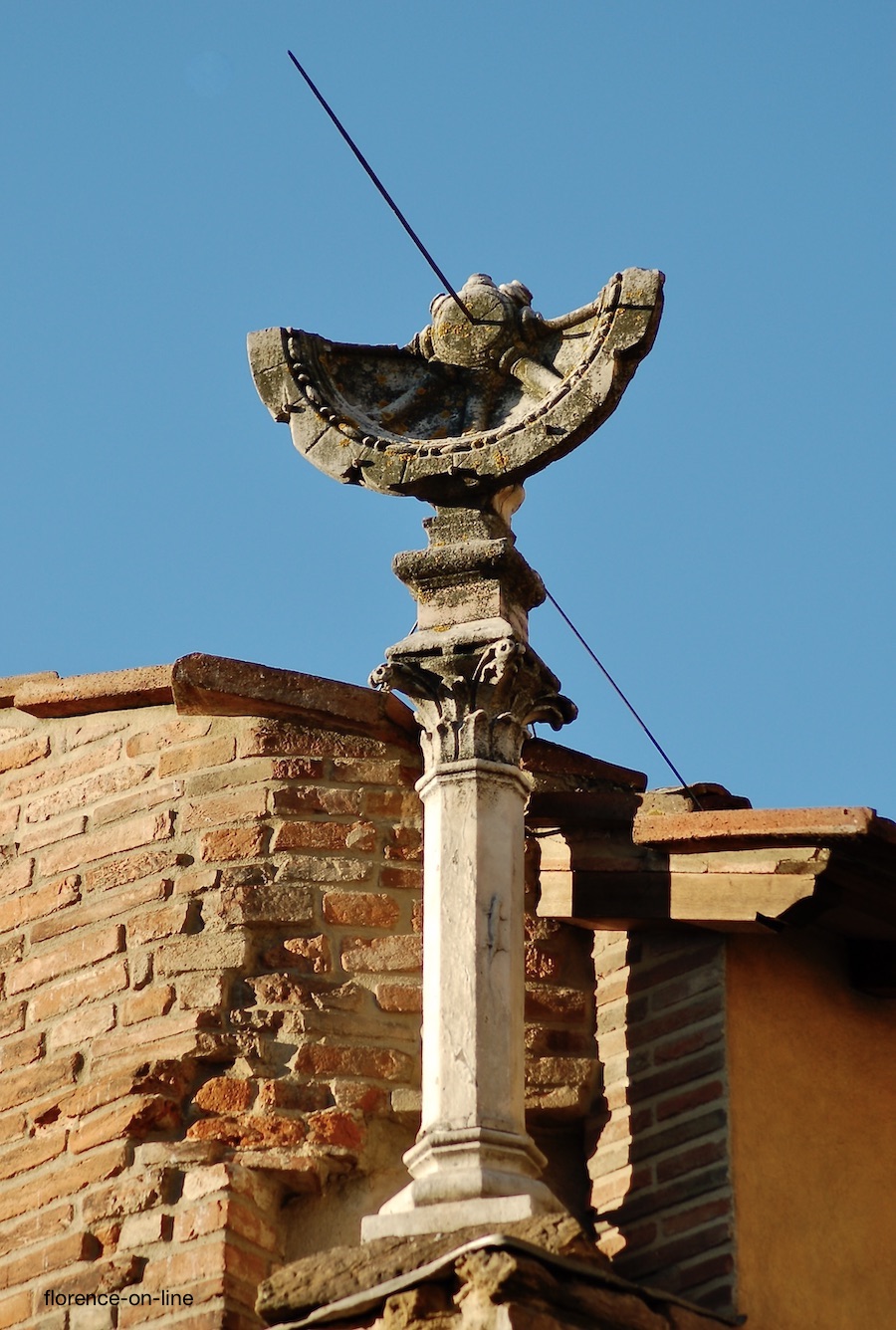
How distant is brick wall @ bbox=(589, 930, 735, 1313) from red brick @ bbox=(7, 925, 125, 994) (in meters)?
1.31

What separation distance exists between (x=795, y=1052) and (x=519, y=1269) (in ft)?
4.75

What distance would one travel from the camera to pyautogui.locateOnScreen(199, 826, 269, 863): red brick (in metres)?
6.68

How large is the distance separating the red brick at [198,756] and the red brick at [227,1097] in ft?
3.13

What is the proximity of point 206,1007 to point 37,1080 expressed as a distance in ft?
1.81

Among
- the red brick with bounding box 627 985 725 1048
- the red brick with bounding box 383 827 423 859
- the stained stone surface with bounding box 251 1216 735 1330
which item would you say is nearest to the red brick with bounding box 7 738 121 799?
the red brick with bounding box 383 827 423 859

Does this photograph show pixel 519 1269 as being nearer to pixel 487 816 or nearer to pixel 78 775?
pixel 487 816

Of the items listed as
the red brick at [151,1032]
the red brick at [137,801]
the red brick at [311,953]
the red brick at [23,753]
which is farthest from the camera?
the red brick at [23,753]

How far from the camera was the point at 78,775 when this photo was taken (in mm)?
7082

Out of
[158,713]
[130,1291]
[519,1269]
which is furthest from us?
[158,713]

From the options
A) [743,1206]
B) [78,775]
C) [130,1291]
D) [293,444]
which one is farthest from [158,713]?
[743,1206]

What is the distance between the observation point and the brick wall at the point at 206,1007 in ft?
20.2

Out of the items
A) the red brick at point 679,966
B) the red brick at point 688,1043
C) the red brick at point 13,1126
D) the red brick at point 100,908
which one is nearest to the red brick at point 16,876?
the red brick at point 100,908

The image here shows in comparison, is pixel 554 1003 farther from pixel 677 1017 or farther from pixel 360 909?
pixel 360 909

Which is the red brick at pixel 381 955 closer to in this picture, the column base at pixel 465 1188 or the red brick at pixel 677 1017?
the red brick at pixel 677 1017
